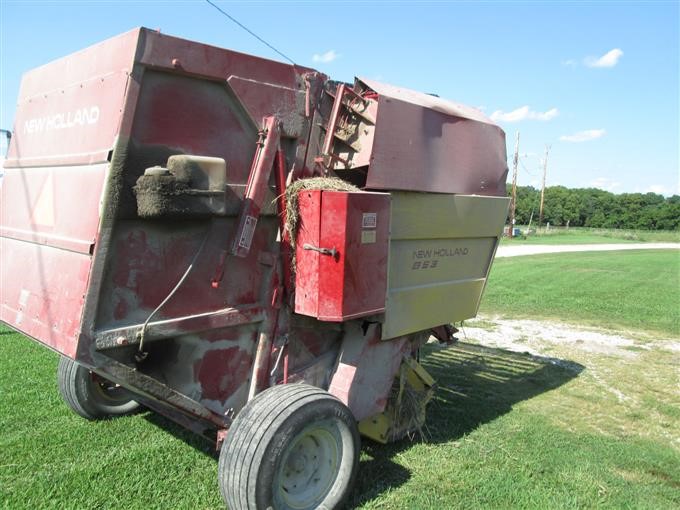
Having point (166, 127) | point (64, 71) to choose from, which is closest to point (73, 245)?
point (166, 127)

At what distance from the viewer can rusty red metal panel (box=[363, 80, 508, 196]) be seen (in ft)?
13.8

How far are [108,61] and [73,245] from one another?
1077mm

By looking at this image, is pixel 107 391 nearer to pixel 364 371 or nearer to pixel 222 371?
pixel 222 371

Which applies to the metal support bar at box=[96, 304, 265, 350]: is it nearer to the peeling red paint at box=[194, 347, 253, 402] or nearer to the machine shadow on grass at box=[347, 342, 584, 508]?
the peeling red paint at box=[194, 347, 253, 402]

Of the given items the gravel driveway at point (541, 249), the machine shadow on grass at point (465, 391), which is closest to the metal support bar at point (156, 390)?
the machine shadow on grass at point (465, 391)

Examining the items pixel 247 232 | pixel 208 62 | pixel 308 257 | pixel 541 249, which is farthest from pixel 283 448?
pixel 541 249

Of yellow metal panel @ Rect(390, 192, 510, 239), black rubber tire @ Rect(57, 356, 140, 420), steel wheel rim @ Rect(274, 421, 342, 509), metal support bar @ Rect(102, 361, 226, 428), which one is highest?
yellow metal panel @ Rect(390, 192, 510, 239)

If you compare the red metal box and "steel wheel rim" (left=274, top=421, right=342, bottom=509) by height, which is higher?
the red metal box

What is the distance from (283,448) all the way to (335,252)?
1.24m

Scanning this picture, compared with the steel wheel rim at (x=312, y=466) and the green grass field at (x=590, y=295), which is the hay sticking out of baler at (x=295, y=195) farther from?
the green grass field at (x=590, y=295)

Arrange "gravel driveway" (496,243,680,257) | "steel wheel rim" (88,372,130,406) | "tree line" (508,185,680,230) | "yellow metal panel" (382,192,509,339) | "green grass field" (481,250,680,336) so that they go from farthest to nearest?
"tree line" (508,185,680,230) < "gravel driveway" (496,243,680,257) < "green grass field" (481,250,680,336) < "steel wheel rim" (88,372,130,406) < "yellow metal panel" (382,192,509,339)

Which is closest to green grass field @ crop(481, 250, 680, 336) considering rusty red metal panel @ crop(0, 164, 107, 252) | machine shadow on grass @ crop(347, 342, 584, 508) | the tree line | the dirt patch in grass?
the dirt patch in grass

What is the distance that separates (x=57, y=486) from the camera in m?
3.99

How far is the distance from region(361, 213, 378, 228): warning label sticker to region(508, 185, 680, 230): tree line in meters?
89.4
